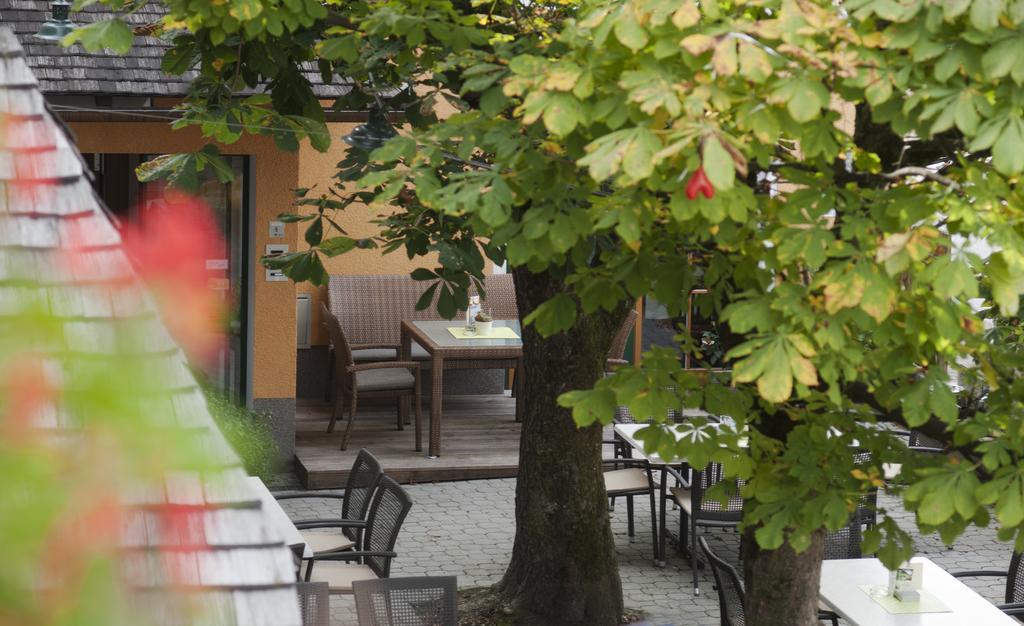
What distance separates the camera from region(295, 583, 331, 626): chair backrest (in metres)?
6.50

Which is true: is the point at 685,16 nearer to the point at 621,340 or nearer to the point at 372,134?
the point at 372,134

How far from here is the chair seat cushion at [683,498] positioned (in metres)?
9.98

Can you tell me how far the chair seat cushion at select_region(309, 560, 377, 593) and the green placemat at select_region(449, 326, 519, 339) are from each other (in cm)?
517

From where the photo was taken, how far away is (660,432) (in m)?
4.79

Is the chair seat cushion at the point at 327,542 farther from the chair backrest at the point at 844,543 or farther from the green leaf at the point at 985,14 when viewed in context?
the green leaf at the point at 985,14

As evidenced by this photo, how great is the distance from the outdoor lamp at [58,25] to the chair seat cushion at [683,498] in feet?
18.9

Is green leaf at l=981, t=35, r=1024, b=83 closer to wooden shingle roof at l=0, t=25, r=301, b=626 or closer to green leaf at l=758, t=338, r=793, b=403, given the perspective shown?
green leaf at l=758, t=338, r=793, b=403

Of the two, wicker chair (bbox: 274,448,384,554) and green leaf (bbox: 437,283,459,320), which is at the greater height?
green leaf (bbox: 437,283,459,320)

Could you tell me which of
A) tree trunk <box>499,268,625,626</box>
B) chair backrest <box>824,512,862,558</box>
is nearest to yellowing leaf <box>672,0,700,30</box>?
tree trunk <box>499,268,625,626</box>

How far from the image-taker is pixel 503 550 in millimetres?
10828

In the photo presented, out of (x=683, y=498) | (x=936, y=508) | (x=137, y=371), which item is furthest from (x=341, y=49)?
(x=683, y=498)

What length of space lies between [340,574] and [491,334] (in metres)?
5.70

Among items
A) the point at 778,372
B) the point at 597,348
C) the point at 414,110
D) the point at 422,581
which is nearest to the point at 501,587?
the point at 597,348

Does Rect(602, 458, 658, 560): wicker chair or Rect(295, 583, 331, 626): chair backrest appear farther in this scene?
Rect(602, 458, 658, 560): wicker chair
